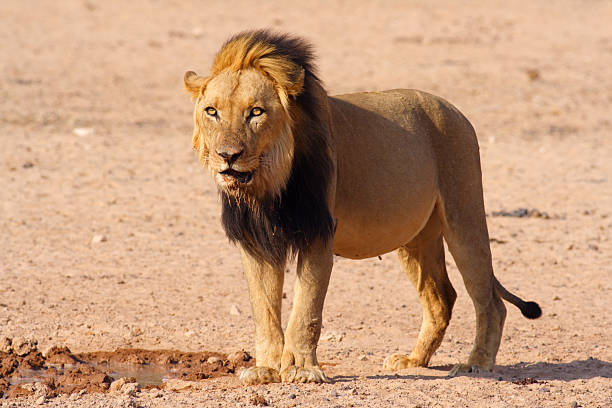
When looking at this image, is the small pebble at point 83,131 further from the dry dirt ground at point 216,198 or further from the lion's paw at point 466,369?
the lion's paw at point 466,369

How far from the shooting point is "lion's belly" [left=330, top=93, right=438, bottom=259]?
471cm

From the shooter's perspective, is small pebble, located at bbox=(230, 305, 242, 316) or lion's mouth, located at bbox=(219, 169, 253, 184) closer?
lion's mouth, located at bbox=(219, 169, 253, 184)

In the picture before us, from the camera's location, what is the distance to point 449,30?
17875 mm

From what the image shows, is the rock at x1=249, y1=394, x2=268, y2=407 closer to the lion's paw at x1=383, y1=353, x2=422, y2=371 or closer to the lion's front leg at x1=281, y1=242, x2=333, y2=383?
the lion's front leg at x1=281, y1=242, x2=333, y2=383

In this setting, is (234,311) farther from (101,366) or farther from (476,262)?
(476,262)

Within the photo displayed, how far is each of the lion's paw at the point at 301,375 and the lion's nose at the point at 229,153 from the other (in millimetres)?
955

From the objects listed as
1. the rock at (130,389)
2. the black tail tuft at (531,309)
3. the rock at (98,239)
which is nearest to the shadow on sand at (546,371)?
the black tail tuft at (531,309)

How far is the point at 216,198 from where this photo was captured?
9.16 m

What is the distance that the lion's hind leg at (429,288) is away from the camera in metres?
5.33

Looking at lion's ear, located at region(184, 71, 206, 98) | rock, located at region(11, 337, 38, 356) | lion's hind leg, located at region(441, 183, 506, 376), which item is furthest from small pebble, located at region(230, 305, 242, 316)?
lion's ear, located at region(184, 71, 206, 98)

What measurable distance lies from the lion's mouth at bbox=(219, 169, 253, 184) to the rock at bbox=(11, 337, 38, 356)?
1.88 metres

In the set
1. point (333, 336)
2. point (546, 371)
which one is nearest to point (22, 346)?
point (333, 336)

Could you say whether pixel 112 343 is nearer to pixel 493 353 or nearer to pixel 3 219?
pixel 493 353

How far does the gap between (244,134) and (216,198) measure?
16.8ft
